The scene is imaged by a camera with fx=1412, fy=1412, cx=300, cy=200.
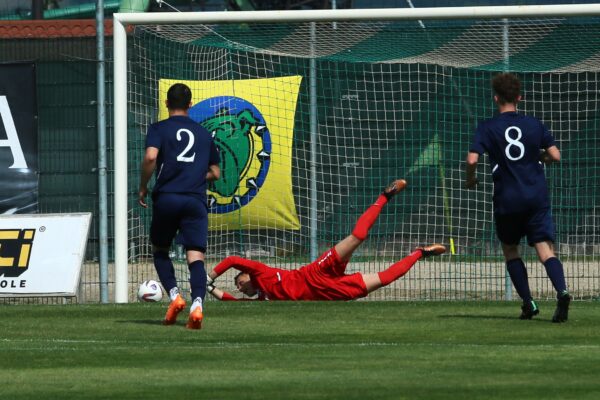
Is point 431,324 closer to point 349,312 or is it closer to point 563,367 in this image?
point 349,312

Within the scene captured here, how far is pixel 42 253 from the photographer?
14.9 meters

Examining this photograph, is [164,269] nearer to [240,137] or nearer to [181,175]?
[181,175]

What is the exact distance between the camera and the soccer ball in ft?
47.2

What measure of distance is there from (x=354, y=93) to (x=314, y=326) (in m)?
5.88

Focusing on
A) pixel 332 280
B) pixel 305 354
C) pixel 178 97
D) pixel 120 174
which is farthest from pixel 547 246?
pixel 120 174

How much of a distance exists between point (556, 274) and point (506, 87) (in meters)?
1.55

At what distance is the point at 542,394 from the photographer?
24.3ft

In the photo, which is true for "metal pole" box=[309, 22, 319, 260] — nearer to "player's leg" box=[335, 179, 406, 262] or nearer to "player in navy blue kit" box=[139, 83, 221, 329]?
"player's leg" box=[335, 179, 406, 262]

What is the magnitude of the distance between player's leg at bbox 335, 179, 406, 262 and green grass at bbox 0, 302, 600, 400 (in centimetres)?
97

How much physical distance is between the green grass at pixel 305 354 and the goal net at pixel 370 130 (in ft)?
9.95

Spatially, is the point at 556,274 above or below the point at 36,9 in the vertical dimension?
below

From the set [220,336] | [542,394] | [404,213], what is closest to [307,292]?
[404,213]

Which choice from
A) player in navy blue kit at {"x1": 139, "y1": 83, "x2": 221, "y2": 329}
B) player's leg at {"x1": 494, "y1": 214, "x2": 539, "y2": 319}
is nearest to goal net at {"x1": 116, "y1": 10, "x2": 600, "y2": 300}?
player's leg at {"x1": 494, "y1": 214, "x2": 539, "y2": 319}

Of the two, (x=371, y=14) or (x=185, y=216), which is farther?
(x=371, y=14)
